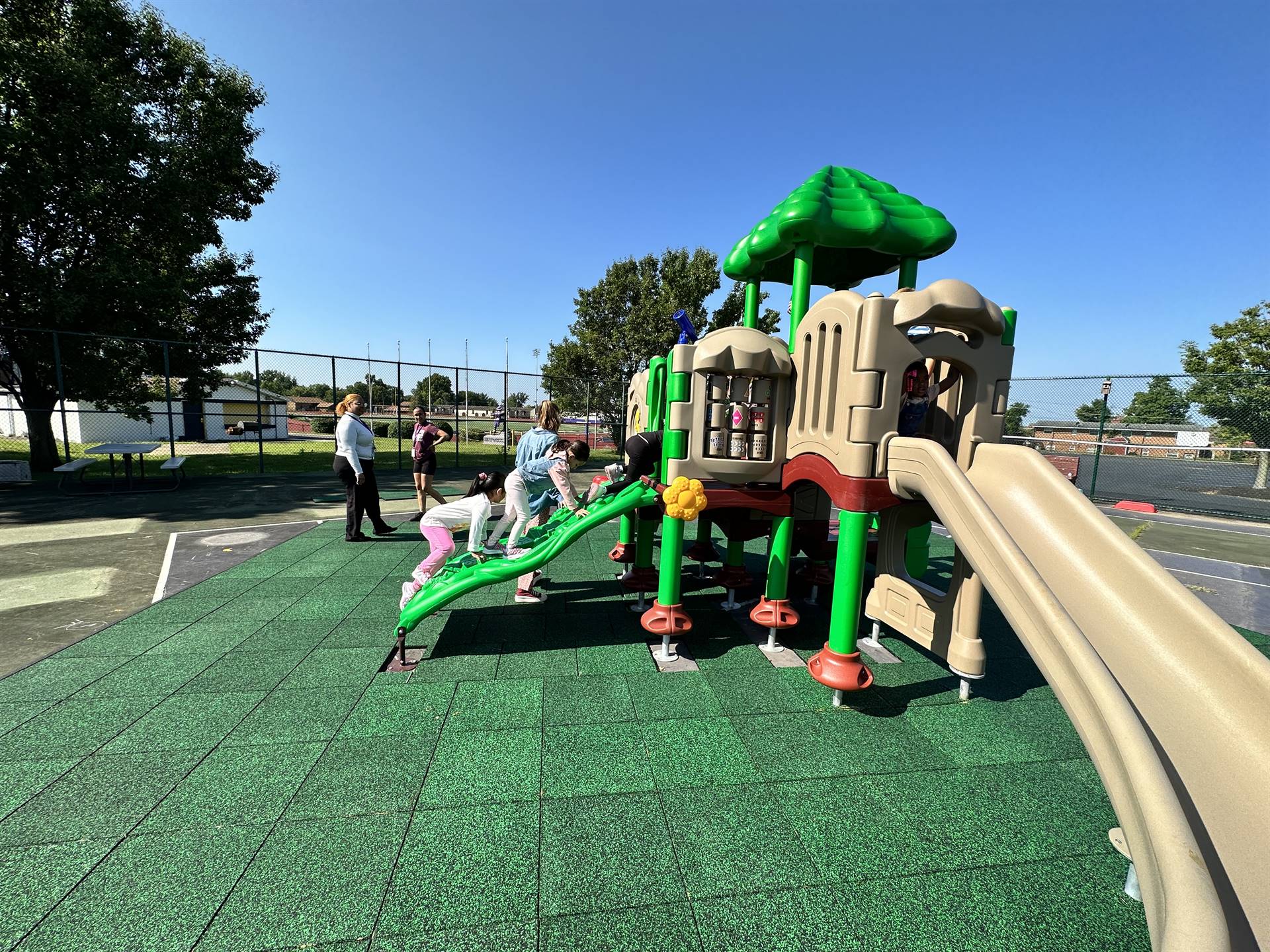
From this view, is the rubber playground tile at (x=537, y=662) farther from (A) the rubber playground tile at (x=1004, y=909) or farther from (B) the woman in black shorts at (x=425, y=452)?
(B) the woman in black shorts at (x=425, y=452)

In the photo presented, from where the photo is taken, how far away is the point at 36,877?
2.23m

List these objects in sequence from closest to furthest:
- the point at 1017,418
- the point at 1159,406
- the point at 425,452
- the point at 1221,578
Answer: the point at 1221,578 → the point at 425,452 → the point at 1159,406 → the point at 1017,418

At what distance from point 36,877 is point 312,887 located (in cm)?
121

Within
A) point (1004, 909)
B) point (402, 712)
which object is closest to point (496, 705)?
point (402, 712)

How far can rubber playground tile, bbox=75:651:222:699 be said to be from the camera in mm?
3639

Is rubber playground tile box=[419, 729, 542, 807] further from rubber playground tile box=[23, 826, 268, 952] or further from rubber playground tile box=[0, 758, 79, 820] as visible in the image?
rubber playground tile box=[0, 758, 79, 820]

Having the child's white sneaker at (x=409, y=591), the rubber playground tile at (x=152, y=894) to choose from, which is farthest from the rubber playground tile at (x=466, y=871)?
the child's white sneaker at (x=409, y=591)

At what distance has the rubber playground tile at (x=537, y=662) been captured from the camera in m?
4.16

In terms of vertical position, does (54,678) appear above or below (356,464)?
below

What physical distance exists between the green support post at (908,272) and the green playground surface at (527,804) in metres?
3.78

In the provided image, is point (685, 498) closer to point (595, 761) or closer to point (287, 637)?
point (595, 761)

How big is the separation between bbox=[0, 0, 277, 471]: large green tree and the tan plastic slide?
63.4 feet

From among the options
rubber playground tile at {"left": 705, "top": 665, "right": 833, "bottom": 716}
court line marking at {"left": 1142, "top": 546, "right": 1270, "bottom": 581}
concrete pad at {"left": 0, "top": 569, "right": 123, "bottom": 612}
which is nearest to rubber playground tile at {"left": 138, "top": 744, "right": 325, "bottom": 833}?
rubber playground tile at {"left": 705, "top": 665, "right": 833, "bottom": 716}

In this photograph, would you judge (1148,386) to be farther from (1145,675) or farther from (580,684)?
(580,684)
